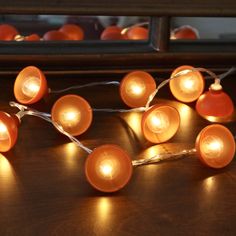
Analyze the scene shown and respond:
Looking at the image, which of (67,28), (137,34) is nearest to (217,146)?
(137,34)

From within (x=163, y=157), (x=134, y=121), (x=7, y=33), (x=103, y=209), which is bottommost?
(x=103, y=209)

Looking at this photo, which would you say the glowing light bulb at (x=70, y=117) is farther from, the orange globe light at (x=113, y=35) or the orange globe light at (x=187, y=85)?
the orange globe light at (x=113, y=35)

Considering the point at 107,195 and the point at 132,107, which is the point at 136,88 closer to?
the point at 132,107

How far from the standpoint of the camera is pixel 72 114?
69 centimetres

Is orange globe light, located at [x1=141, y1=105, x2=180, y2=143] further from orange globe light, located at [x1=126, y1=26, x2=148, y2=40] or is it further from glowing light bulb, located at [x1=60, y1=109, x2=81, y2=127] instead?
orange globe light, located at [x1=126, y1=26, x2=148, y2=40]

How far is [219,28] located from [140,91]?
1.00 meters

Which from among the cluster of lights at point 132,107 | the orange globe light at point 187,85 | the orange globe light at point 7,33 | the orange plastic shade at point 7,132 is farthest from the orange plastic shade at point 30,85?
the orange globe light at point 7,33

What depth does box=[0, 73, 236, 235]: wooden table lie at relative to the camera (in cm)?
50

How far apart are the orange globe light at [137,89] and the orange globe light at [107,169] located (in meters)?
0.25

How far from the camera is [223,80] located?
92 centimetres

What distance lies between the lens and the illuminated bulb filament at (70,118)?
689 millimetres

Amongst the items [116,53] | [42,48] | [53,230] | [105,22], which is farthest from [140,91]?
[105,22]

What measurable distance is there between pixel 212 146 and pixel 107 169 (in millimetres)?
163

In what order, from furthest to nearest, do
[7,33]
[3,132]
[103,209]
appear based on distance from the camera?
[7,33], [3,132], [103,209]
